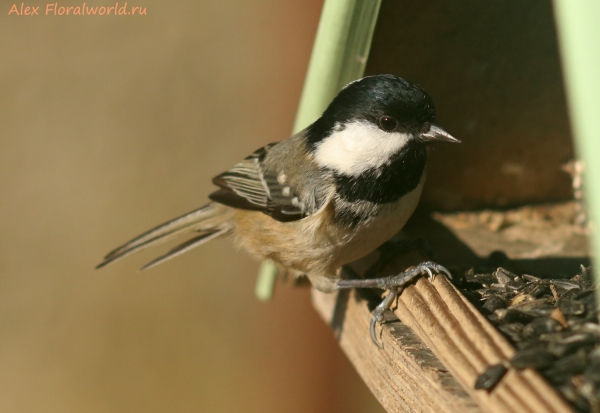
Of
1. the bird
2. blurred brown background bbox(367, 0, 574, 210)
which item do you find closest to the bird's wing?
the bird

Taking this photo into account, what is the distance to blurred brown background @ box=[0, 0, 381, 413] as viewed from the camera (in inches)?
145

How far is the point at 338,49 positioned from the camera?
5.95 feet

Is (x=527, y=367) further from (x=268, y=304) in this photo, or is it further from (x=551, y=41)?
(x=268, y=304)

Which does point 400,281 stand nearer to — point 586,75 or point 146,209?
point 586,75

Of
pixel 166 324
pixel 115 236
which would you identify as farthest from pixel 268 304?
pixel 115 236

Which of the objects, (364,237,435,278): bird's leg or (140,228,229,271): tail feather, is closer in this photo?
(364,237,435,278): bird's leg

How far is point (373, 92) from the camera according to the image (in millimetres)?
1656

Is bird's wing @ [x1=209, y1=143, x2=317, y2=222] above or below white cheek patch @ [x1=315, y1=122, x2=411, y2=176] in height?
below

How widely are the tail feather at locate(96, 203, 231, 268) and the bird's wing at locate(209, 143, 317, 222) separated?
128 millimetres

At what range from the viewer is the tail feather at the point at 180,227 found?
→ 2.29m

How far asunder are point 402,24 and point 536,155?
807 millimetres

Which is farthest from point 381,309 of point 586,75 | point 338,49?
point 586,75

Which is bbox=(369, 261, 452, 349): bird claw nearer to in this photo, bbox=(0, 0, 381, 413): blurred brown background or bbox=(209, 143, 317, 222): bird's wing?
bbox=(209, 143, 317, 222): bird's wing

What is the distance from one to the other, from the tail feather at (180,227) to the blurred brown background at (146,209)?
5.26 feet
